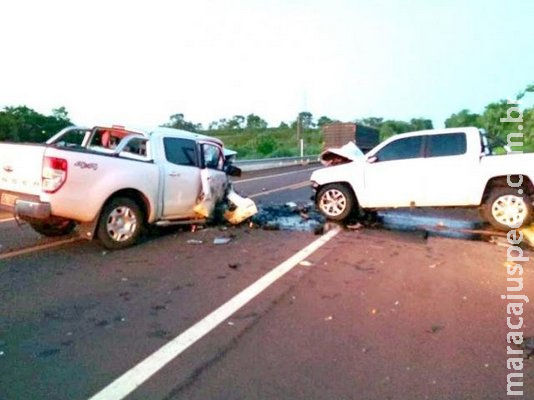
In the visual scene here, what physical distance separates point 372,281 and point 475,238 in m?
4.07

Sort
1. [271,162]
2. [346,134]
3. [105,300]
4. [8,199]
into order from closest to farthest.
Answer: [105,300]
[8,199]
[271,162]
[346,134]

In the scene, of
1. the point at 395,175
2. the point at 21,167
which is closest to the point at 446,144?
the point at 395,175

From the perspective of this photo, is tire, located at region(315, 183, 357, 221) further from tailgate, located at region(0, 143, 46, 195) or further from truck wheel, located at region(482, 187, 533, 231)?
tailgate, located at region(0, 143, 46, 195)

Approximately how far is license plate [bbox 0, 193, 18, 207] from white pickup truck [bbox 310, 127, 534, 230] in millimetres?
6390

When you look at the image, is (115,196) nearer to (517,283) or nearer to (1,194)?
(1,194)

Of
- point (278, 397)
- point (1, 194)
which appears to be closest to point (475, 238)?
point (278, 397)

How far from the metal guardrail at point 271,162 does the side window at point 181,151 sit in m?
16.8

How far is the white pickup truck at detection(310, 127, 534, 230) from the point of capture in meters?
9.70

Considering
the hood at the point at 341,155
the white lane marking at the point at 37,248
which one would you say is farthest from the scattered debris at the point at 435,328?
the hood at the point at 341,155

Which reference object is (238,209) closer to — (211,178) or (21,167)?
(211,178)

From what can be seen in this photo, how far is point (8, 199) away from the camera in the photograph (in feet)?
23.3

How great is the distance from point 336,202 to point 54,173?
20.5ft

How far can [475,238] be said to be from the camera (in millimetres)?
9297

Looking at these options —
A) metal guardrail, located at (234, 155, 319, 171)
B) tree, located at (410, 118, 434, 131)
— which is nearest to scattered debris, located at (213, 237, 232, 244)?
metal guardrail, located at (234, 155, 319, 171)
